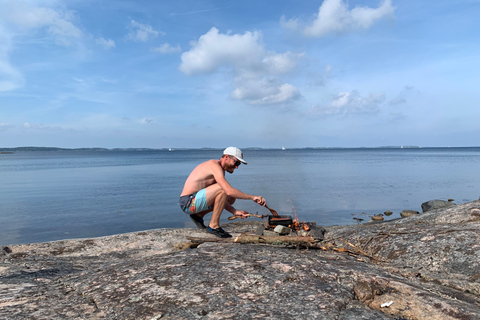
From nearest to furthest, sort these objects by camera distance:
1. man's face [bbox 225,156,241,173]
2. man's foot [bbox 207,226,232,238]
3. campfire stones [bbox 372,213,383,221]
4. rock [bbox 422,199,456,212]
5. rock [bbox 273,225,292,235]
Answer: man's face [bbox 225,156,241,173] < man's foot [bbox 207,226,232,238] < rock [bbox 273,225,292,235] < campfire stones [bbox 372,213,383,221] < rock [bbox 422,199,456,212]

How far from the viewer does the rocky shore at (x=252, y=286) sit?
273 cm

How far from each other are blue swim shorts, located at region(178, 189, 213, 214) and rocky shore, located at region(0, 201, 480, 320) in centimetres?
243

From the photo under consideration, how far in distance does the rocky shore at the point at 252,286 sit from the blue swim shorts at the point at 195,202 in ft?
7.96

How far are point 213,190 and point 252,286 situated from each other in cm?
374

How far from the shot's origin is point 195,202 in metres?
6.93

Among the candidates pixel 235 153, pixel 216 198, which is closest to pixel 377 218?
pixel 216 198

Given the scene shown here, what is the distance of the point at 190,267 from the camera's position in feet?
11.4

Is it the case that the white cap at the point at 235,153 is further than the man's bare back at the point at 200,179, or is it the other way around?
the man's bare back at the point at 200,179

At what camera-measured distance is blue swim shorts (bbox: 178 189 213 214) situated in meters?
6.85

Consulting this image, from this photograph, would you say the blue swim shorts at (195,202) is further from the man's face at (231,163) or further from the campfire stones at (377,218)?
the campfire stones at (377,218)

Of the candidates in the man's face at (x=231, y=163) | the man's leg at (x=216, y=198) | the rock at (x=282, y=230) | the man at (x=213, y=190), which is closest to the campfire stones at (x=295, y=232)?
the rock at (x=282, y=230)

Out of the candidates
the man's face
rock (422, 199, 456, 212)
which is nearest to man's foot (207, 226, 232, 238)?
the man's face

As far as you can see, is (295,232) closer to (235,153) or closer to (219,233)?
(219,233)

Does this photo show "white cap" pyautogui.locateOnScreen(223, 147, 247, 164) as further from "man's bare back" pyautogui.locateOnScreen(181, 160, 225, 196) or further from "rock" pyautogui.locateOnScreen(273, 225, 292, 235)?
"rock" pyautogui.locateOnScreen(273, 225, 292, 235)
